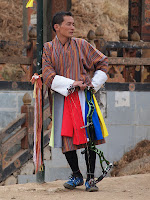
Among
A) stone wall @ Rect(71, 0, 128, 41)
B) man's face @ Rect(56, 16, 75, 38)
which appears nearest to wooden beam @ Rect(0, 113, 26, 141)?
man's face @ Rect(56, 16, 75, 38)

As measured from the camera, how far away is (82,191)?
5348mm

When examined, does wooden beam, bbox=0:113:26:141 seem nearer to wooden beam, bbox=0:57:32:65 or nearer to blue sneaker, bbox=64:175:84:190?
wooden beam, bbox=0:57:32:65

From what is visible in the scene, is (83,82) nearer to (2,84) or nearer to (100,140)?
(100,140)

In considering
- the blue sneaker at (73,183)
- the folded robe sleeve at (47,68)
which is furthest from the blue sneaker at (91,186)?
the folded robe sleeve at (47,68)

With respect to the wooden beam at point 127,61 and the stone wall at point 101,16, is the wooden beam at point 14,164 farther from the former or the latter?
the stone wall at point 101,16

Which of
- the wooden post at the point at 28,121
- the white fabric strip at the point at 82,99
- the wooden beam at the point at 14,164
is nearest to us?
the white fabric strip at the point at 82,99

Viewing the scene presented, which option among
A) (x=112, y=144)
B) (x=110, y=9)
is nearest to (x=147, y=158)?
(x=112, y=144)

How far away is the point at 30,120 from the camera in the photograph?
8203 mm

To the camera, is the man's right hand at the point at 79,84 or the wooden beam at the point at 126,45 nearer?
the man's right hand at the point at 79,84

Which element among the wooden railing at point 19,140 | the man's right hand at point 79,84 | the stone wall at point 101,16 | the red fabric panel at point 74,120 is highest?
the stone wall at point 101,16

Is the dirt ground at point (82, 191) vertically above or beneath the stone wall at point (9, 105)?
beneath

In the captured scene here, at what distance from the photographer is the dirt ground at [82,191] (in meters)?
4.99

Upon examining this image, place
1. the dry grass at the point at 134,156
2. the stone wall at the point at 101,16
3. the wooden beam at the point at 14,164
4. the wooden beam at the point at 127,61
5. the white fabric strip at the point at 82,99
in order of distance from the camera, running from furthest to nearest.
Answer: the stone wall at the point at 101,16, the wooden beam at the point at 127,61, the dry grass at the point at 134,156, the wooden beam at the point at 14,164, the white fabric strip at the point at 82,99

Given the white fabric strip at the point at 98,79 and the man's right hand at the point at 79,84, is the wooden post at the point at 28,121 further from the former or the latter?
the man's right hand at the point at 79,84
